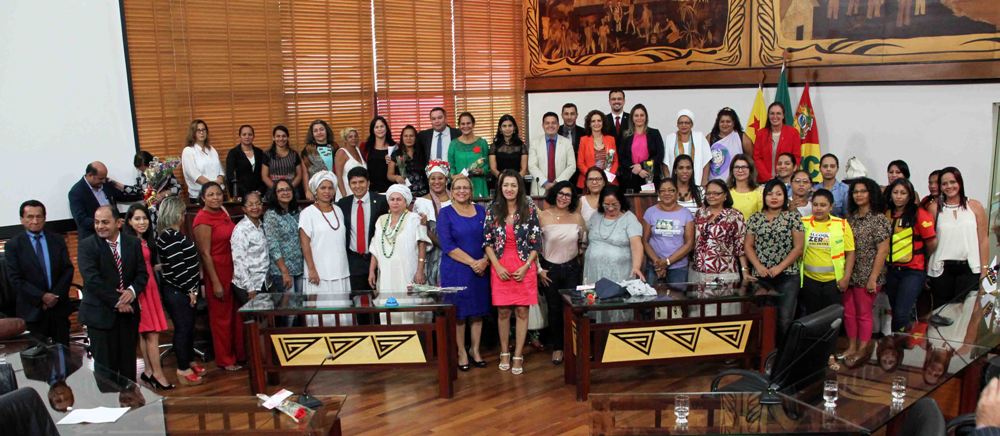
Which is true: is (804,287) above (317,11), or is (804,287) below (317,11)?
below

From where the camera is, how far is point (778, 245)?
5.95m

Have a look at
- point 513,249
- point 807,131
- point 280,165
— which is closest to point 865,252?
point 807,131

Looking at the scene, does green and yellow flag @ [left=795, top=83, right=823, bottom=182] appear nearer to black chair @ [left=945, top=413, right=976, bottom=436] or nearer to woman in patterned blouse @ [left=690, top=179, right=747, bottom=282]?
woman in patterned blouse @ [left=690, top=179, right=747, bottom=282]

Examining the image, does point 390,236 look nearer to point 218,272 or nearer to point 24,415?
point 218,272

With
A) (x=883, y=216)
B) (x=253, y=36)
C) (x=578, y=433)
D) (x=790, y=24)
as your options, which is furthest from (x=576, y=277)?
(x=253, y=36)

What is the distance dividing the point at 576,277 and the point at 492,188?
1.88 m

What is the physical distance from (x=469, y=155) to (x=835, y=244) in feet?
10.8

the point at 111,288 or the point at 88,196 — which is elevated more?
the point at 88,196

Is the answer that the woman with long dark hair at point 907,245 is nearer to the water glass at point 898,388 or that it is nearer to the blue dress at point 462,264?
the water glass at point 898,388

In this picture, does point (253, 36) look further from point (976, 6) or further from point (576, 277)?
point (976, 6)

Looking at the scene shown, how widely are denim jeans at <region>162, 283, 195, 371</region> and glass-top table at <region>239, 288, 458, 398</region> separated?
2.34ft

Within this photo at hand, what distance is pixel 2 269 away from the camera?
5992mm

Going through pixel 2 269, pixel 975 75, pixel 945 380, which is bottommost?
pixel 945 380

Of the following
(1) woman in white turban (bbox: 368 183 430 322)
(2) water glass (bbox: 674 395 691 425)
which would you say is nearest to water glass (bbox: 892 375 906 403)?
(2) water glass (bbox: 674 395 691 425)
